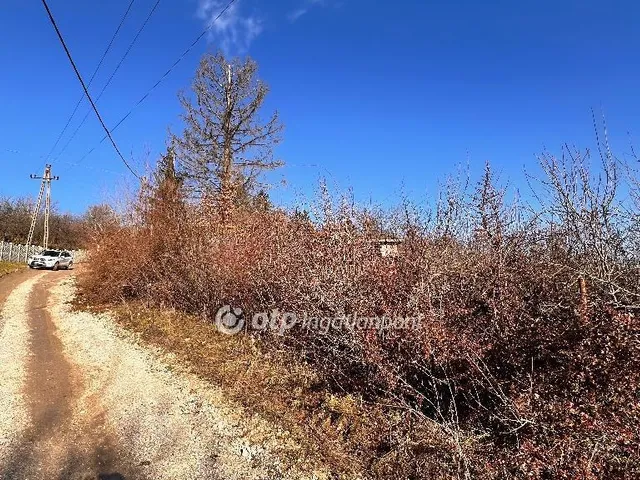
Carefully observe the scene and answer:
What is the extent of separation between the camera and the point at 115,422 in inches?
230

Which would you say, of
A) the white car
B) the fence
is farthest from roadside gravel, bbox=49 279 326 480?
the fence

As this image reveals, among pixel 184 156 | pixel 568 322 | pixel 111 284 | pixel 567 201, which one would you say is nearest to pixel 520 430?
pixel 568 322

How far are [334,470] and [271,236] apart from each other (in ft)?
18.5

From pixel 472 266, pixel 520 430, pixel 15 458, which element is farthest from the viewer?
pixel 472 266

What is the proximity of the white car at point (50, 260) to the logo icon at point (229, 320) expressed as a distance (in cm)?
2493

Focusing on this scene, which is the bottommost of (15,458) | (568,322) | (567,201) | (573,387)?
(15,458)

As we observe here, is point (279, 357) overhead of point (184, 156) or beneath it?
beneath

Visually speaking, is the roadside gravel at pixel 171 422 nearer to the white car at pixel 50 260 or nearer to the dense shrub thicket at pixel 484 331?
the dense shrub thicket at pixel 484 331

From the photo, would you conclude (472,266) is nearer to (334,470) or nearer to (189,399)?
(334,470)

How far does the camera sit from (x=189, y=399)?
6.56 meters

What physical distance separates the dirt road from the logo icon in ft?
5.66

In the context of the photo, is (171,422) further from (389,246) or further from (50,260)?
(50,260)

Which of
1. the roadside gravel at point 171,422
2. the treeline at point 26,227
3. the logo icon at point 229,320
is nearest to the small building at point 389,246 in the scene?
the roadside gravel at point 171,422

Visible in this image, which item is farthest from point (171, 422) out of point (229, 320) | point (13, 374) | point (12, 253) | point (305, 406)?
point (12, 253)
